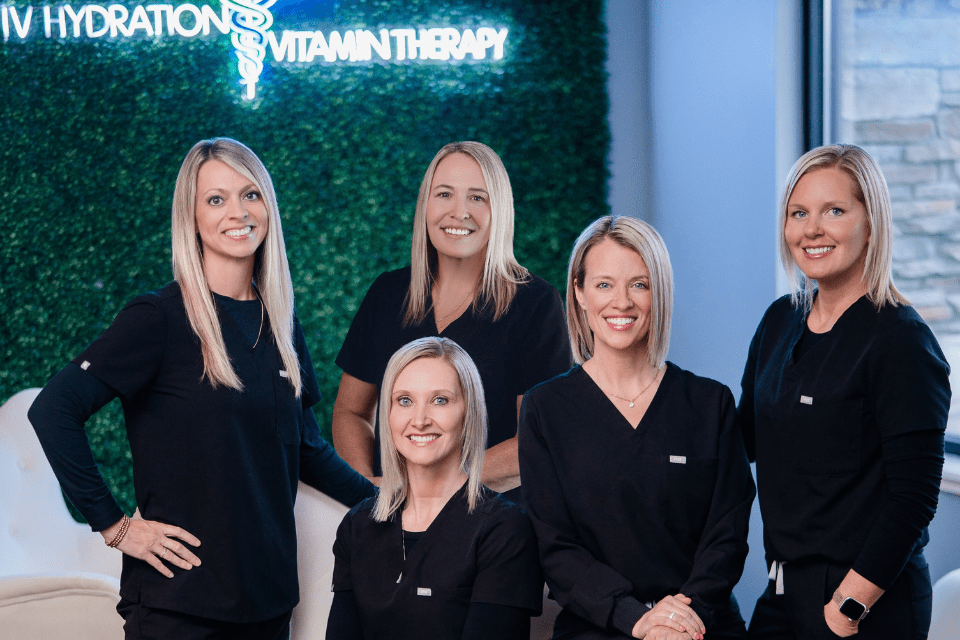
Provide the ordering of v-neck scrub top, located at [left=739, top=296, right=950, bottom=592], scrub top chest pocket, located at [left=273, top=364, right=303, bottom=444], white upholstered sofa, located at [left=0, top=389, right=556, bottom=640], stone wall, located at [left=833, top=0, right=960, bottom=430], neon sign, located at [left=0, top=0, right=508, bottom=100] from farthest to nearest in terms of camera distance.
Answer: neon sign, located at [left=0, top=0, right=508, bottom=100]
stone wall, located at [left=833, top=0, right=960, bottom=430]
white upholstered sofa, located at [left=0, top=389, right=556, bottom=640]
scrub top chest pocket, located at [left=273, top=364, right=303, bottom=444]
v-neck scrub top, located at [left=739, top=296, right=950, bottom=592]

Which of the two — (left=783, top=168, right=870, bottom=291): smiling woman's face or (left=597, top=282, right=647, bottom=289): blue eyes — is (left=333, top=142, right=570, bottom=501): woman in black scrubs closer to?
(left=597, top=282, right=647, bottom=289): blue eyes

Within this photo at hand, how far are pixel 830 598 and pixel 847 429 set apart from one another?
1.13 feet

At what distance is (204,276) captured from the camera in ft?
6.25

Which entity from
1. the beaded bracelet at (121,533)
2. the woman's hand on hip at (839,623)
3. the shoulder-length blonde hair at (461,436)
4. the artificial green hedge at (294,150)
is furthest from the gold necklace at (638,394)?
the artificial green hedge at (294,150)

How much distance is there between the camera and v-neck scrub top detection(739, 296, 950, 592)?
161cm

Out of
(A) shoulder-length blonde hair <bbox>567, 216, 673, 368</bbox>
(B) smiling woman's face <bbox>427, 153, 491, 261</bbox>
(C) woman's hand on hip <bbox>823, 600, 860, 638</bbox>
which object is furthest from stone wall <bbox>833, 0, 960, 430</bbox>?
(B) smiling woman's face <bbox>427, 153, 491, 261</bbox>

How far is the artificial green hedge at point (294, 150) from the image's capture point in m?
4.38

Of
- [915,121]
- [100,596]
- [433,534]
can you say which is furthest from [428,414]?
[915,121]

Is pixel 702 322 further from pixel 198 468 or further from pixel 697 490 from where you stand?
pixel 198 468

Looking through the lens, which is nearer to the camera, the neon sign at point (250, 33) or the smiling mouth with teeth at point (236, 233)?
the smiling mouth with teeth at point (236, 233)

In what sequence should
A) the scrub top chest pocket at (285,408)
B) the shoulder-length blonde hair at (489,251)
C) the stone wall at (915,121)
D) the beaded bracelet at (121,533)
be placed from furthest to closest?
the stone wall at (915,121) < the shoulder-length blonde hair at (489,251) < the scrub top chest pocket at (285,408) < the beaded bracelet at (121,533)

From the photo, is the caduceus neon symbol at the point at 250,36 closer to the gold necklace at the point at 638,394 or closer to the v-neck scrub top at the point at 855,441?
the gold necklace at the point at 638,394

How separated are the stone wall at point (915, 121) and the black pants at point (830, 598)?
1.22m

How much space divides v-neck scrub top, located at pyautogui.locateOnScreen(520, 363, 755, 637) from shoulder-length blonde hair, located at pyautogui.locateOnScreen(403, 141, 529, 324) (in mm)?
585
